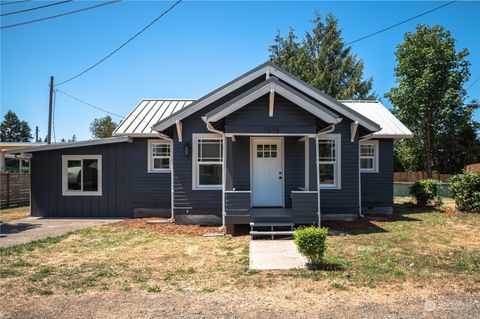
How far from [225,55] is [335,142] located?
20.3ft

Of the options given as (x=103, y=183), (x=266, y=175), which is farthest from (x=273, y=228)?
(x=103, y=183)

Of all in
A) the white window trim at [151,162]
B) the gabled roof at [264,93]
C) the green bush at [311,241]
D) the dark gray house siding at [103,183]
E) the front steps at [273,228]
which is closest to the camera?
the green bush at [311,241]

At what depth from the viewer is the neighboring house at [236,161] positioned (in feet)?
31.2

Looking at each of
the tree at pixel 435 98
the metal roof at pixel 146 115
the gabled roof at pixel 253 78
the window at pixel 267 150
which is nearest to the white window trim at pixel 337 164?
the gabled roof at pixel 253 78

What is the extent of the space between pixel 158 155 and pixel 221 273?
778 cm

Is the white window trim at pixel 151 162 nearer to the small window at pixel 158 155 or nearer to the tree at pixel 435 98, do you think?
the small window at pixel 158 155

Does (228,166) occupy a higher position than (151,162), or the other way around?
(151,162)

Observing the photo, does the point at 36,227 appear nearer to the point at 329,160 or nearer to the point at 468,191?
the point at 329,160

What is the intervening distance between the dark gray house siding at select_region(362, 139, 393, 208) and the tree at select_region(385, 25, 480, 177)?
17980mm

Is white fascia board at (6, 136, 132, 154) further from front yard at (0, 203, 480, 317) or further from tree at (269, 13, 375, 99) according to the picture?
tree at (269, 13, 375, 99)

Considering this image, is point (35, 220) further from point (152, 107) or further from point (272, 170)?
point (272, 170)

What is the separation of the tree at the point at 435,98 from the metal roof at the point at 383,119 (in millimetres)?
14971

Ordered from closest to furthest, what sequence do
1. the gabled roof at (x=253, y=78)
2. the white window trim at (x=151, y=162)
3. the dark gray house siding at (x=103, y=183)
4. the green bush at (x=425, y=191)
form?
the gabled roof at (x=253, y=78) < the white window trim at (x=151, y=162) < the dark gray house siding at (x=103, y=183) < the green bush at (x=425, y=191)

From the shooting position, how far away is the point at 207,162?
11195 millimetres
